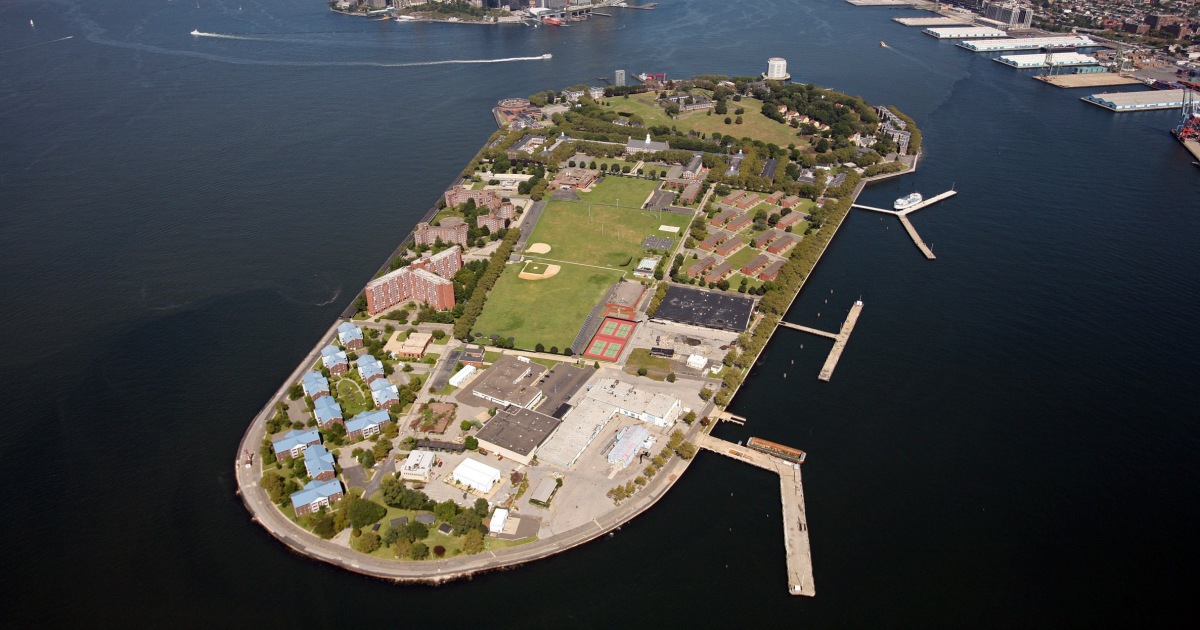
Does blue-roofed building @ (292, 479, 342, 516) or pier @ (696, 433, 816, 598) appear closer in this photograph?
pier @ (696, 433, 816, 598)

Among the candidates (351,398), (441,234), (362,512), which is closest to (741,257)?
(441,234)

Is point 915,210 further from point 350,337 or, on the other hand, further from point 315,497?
point 315,497

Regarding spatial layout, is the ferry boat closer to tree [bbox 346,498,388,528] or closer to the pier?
the pier

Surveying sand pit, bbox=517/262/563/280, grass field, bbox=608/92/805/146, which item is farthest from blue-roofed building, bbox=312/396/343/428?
grass field, bbox=608/92/805/146

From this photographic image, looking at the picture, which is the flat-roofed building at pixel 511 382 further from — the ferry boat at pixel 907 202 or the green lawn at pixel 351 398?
the ferry boat at pixel 907 202

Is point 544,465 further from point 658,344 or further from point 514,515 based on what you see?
point 658,344

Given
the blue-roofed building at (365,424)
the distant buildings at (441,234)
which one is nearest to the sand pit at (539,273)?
the distant buildings at (441,234)

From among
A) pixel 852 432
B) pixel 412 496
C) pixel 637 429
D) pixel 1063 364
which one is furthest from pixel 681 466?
pixel 1063 364
